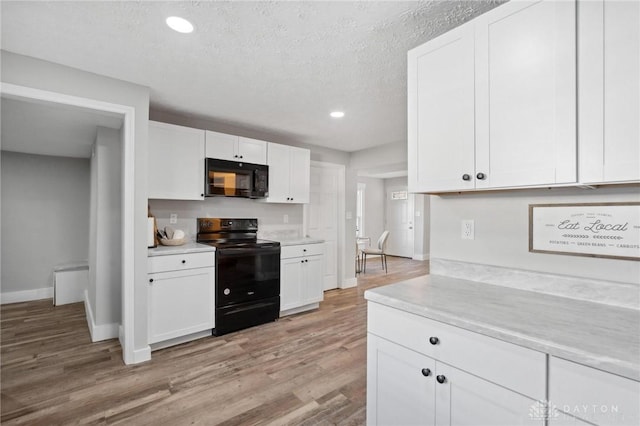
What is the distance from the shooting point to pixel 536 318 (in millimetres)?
1104

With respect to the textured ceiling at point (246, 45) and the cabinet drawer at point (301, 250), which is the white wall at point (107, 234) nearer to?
the textured ceiling at point (246, 45)

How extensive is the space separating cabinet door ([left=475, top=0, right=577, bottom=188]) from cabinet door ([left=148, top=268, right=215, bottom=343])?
255 centimetres

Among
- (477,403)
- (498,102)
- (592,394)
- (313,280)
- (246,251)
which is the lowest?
(313,280)

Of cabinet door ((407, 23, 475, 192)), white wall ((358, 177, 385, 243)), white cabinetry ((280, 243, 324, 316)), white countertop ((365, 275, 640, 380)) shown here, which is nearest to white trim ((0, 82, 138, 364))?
white cabinetry ((280, 243, 324, 316))

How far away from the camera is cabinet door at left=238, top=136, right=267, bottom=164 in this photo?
3496 mm

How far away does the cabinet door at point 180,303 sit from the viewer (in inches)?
104

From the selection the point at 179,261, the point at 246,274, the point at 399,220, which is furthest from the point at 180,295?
the point at 399,220

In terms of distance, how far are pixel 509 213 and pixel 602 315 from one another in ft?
1.94

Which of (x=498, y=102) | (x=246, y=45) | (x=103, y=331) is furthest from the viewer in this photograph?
(x=103, y=331)

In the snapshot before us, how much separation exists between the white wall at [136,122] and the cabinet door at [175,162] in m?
0.39

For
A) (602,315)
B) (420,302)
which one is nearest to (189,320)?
A: (420,302)

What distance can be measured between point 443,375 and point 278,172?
3.06 metres

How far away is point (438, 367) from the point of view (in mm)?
1196

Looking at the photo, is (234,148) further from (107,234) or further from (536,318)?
(536,318)
